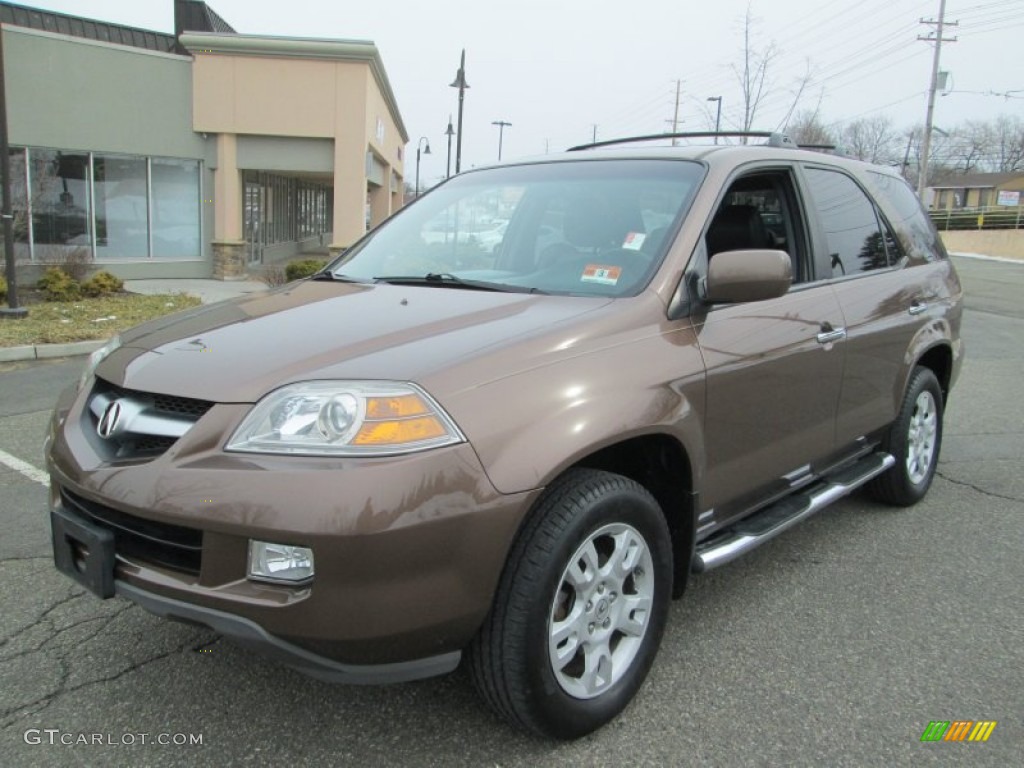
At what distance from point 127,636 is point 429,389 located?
1729 millimetres

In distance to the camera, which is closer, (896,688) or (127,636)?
(896,688)

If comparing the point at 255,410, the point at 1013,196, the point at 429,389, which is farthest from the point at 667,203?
the point at 1013,196

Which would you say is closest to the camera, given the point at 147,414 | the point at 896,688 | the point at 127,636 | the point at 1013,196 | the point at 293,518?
the point at 293,518

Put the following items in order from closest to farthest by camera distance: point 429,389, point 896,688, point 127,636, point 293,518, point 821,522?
point 293,518
point 429,389
point 896,688
point 127,636
point 821,522

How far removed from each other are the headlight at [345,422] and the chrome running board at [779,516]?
1.28m

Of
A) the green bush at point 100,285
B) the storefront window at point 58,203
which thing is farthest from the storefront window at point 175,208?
the green bush at point 100,285

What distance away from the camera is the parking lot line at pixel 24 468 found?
15.3 feet

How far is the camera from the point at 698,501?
2.84 m

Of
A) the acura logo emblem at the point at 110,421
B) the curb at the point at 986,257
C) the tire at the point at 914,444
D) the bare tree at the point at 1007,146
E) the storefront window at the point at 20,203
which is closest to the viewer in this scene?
the acura logo emblem at the point at 110,421

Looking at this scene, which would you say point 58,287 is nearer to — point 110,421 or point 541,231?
point 541,231

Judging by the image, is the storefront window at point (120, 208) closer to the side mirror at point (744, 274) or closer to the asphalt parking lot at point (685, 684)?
the asphalt parking lot at point (685, 684)

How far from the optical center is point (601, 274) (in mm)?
2977

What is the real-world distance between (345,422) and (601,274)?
1.23 m

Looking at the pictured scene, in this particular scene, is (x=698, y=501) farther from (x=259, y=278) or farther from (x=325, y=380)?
(x=259, y=278)
